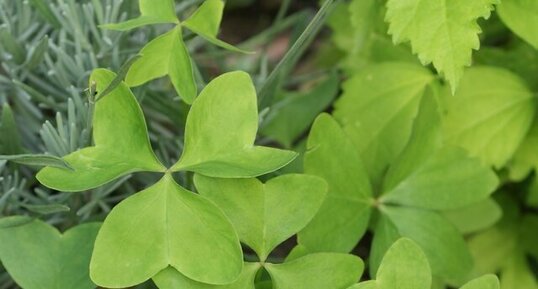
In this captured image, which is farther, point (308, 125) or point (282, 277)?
point (308, 125)

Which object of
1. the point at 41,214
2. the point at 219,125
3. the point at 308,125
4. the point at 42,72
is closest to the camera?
the point at 219,125

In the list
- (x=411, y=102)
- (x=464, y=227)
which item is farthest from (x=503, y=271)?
(x=411, y=102)

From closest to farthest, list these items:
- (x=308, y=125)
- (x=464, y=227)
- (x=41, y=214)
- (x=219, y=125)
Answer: (x=219, y=125) → (x=41, y=214) → (x=464, y=227) → (x=308, y=125)

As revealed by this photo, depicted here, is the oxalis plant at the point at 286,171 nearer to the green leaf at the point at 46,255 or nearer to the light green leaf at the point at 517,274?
the green leaf at the point at 46,255

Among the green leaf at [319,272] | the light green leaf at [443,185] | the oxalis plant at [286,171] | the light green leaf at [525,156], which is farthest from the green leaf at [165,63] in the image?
the light green leaf at [525,156]

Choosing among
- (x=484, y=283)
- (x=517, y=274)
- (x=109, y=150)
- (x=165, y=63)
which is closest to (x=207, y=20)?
(x=165, y=63)

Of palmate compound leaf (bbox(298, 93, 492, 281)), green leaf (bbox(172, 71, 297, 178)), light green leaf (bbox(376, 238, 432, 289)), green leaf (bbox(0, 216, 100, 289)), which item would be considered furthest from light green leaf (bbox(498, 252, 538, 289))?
green leaf (bbox(0, 216, 100, 289))

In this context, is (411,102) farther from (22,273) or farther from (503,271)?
(22,273)

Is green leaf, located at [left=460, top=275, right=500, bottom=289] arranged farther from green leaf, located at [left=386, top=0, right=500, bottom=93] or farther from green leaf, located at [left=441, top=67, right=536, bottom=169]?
green leaf, located at [left=441, top=67, right=536, bottom=169]
